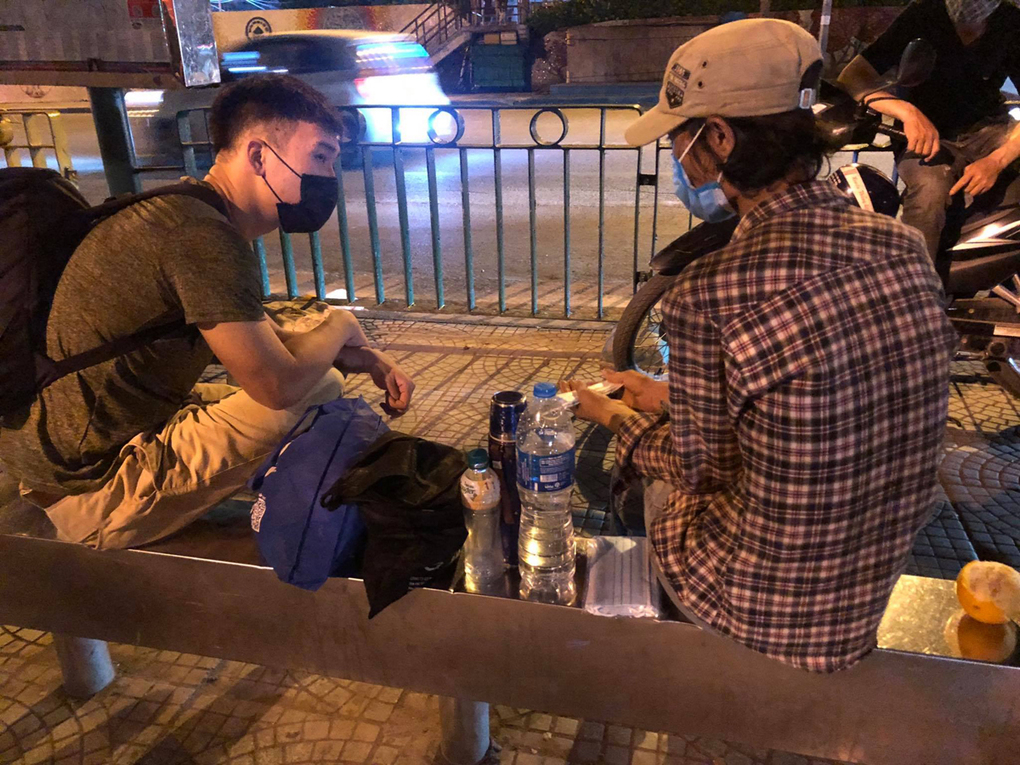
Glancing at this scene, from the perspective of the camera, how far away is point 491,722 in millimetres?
2504

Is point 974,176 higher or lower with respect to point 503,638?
higher

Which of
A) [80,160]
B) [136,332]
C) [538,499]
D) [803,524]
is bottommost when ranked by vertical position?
[80,160]

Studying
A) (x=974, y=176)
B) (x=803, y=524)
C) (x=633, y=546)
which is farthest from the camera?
(x=974, y=176)

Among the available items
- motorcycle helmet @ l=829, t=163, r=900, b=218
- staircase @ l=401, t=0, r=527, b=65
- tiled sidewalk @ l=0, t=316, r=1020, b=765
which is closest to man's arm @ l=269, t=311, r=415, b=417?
tiled sidewalk @ l=0, t=316, r=1020, b=765

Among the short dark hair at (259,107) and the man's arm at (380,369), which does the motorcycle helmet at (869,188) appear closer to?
the man's arm at (380,369)

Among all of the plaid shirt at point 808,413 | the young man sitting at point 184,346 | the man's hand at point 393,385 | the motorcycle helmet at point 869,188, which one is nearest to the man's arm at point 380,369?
the man's hand at point 393,385

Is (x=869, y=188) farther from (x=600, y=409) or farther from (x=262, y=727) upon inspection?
(x=262, y=727)

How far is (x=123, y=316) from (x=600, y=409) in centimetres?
125

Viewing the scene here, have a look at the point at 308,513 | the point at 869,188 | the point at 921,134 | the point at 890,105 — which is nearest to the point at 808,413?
the point at 308,513

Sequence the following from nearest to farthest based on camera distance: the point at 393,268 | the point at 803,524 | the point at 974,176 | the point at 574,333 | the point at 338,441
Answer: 1. the point at 803,524
2. the point at 338,441
3. the point at 974,176
4. the point at 574,333
5. the point at 393,268

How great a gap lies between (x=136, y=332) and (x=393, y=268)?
5.24 metres

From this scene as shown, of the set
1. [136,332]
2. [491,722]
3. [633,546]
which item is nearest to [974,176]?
[633,546]

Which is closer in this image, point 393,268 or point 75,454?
point 75,454

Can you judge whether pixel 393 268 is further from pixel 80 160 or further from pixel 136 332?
pixel 80 160
